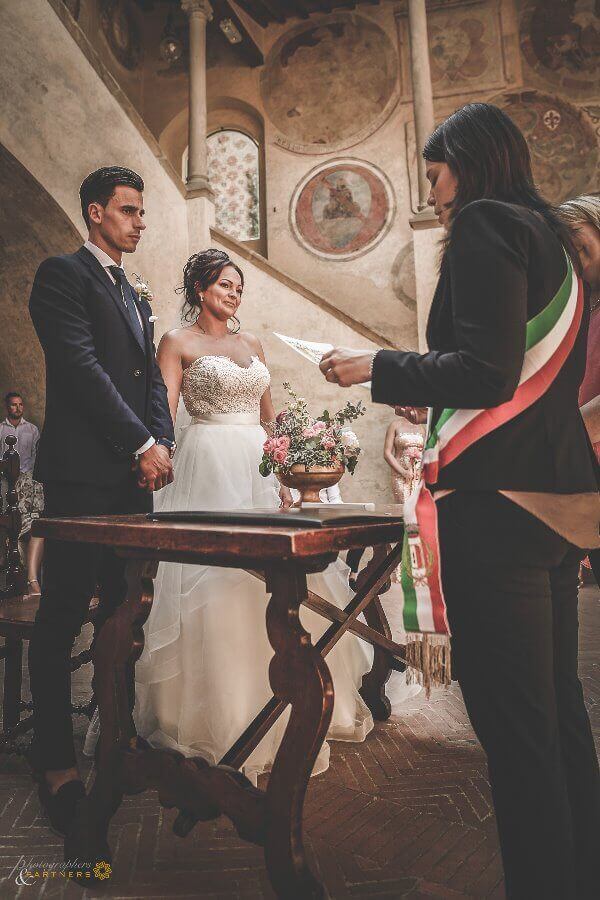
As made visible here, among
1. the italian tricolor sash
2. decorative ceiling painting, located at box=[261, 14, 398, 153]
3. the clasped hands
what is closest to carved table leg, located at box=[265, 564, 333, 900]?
the italian tricolor sash

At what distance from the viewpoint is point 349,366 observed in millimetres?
1414

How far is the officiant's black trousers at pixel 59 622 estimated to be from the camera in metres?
2.01

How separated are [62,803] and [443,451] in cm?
167

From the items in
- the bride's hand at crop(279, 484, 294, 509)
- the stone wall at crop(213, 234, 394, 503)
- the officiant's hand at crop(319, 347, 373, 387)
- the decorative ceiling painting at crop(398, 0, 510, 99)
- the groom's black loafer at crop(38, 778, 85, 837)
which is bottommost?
the groom's black loafer at crop(38, 778, 85, 837)

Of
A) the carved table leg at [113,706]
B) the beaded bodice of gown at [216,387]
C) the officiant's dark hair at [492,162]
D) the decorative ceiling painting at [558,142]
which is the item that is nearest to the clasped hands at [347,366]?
the officiant's dark hair at [492,162]

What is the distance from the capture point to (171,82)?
13484 millimetres

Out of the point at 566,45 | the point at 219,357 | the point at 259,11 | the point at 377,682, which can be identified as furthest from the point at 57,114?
the point at 566,45

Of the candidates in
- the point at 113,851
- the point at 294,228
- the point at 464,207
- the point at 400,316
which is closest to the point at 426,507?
the point at 464,207

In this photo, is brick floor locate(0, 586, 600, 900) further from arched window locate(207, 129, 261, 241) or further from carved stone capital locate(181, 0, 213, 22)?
arched window locate(207, 129, 261, 241)

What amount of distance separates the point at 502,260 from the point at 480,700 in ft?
2.79

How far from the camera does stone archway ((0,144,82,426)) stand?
6.29m

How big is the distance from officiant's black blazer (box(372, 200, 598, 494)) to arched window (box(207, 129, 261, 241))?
1298 centimetres

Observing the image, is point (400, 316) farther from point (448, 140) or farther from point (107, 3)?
point (448, 140)

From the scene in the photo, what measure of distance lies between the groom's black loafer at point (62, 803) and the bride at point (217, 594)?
0.47 m
